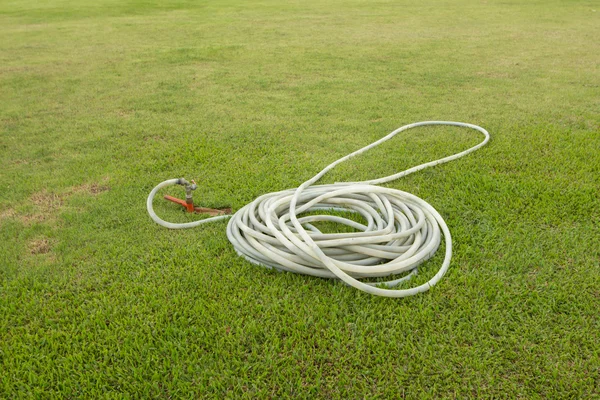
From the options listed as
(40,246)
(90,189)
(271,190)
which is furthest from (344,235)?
(90,189)

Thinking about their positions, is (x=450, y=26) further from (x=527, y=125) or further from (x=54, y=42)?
(x=54, y=42)

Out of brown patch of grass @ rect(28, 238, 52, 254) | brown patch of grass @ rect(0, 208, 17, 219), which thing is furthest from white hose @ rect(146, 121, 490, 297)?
brown patch of grass @ rect(0, 208, 17, 219)

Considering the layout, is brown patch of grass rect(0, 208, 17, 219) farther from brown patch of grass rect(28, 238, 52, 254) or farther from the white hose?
the white hose

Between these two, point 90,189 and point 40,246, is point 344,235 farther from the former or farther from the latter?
point 90,189

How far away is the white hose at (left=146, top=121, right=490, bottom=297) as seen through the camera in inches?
75.1

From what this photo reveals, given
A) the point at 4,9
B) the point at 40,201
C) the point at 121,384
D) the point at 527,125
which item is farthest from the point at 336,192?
the point at 4,9

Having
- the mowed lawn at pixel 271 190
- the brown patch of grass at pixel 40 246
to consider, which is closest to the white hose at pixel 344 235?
the mowed lawn at pixel 271 190

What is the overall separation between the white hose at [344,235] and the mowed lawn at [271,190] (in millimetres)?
67

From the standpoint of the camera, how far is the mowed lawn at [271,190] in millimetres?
1554

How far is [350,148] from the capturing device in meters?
3.30

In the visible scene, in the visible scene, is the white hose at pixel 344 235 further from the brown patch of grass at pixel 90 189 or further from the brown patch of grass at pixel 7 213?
the brown patch of grass at pixel 7 213

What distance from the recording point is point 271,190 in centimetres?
270

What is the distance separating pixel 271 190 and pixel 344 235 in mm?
800

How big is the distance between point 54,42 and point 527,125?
271 inches
